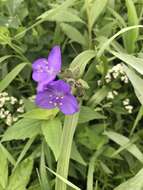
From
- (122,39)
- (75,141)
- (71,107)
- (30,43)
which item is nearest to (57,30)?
(30,43)

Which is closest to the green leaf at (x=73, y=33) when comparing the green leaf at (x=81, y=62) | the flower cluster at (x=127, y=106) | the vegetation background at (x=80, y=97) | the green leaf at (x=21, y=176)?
the vegetation background at (x=80, y=97)

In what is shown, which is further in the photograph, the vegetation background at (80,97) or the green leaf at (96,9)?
the green leaf at (96,9)

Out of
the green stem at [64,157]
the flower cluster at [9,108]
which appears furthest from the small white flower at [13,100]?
the green stem at [64,157]

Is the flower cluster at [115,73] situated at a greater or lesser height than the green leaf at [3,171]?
greater

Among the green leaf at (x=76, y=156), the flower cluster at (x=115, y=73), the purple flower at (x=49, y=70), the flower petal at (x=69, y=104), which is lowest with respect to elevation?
the green leaf at (x=76, y=156)

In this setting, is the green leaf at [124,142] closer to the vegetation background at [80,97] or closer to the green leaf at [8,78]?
the vegetation background at [80,97]

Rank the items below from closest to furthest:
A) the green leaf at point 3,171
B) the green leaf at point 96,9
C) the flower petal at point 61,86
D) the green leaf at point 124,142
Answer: the flower petal at point 61,86 → the green leaf at point 3,171 → the green leaf at point 124,142 → the green leaf at point 96,9

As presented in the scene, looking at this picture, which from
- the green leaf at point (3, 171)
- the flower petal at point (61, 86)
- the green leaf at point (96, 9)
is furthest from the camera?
the green leaf at point (96, 9)
